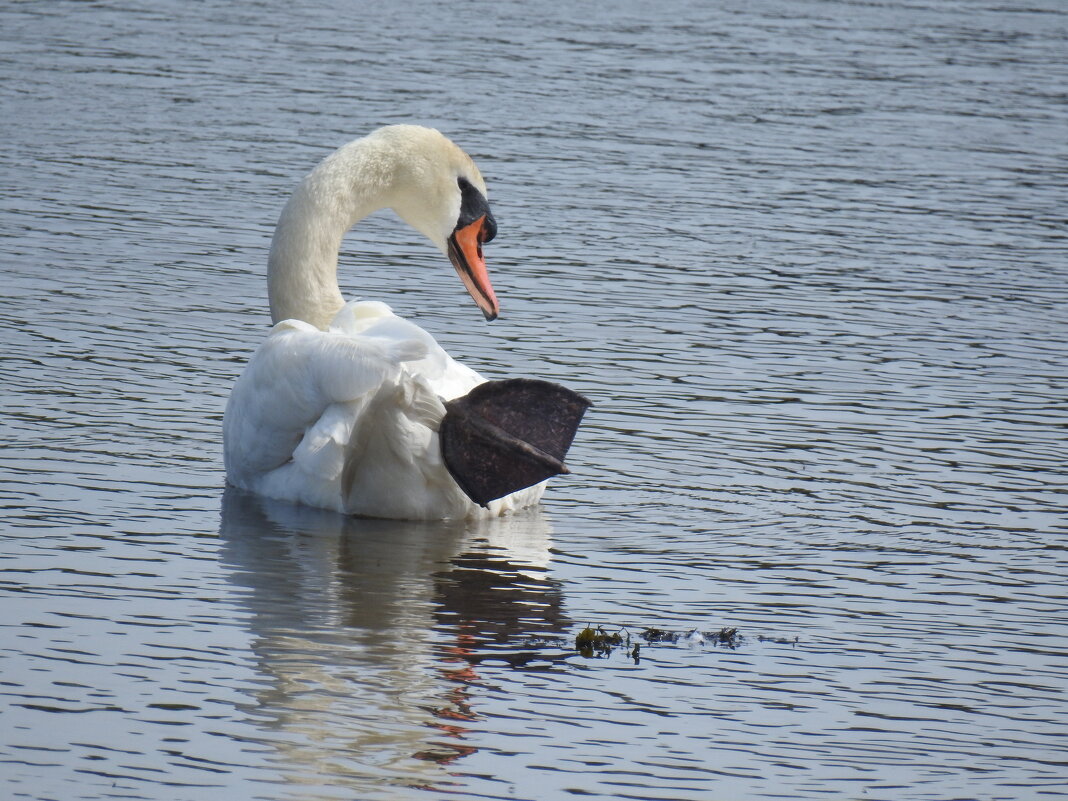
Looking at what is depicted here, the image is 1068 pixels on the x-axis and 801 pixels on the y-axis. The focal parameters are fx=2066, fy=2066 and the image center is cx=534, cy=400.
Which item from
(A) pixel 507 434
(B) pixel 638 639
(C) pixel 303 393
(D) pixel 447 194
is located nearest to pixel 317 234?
(D) pixel 447 194

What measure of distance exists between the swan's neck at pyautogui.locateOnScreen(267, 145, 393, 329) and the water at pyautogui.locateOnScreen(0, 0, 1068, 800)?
2.32ft

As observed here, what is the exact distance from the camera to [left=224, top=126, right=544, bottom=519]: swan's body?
7.60m

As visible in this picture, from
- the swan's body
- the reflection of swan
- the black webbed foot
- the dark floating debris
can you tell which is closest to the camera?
the reflection of swan

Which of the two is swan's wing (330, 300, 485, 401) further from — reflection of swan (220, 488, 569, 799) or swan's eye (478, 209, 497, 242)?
swan's eye (478, 209, 497, 242)

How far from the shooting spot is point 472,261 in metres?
9.76

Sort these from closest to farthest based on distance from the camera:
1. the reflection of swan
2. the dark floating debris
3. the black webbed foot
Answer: the reflection of swan < the dark floating debris < the black webbed foot

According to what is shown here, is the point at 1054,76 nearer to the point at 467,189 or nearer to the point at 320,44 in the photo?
the point at 320,44

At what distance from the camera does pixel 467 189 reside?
9.76 meters

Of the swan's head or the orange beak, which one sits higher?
the swan's head

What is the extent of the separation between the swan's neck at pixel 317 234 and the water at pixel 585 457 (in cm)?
71

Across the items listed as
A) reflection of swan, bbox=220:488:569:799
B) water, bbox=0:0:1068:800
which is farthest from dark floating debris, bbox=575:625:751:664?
reflection of swan, bbox=220:488:569:799

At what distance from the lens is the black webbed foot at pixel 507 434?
25.4 ft

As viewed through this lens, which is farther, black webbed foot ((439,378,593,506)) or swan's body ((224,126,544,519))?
black webbed foot ((439,378,593,506))

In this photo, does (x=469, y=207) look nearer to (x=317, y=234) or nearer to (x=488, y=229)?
(x=488, y=229)
